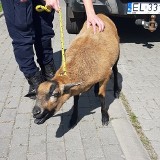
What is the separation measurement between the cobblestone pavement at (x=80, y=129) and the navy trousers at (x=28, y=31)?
21.7 inches

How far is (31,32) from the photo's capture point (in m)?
4.80

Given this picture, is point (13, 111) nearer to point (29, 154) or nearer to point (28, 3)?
point (29, 154)

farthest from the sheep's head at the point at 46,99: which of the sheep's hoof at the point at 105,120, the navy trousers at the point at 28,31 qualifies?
the navy trousers at the point at 28,31

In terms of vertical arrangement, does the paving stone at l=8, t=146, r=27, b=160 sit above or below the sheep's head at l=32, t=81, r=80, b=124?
below

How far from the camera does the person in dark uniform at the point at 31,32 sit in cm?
451

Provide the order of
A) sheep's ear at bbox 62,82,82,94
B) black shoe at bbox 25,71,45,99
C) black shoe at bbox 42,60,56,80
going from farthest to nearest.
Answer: black shoe at bbox 42,60,56,80 → black shoe at bbox 25,71,45,99 → sheep's ear at bbox 62,82,82,94

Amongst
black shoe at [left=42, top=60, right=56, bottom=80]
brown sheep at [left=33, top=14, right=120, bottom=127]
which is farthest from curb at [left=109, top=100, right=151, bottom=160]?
black shoe at [left=42, top=60, right=56, bottom=80]

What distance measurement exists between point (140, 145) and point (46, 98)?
48.0 inches

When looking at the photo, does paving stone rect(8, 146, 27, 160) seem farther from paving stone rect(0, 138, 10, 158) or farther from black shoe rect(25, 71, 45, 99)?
black shoe rect(25, 71, 45, 99)

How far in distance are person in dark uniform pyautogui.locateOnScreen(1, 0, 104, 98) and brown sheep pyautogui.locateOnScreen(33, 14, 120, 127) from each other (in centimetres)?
25

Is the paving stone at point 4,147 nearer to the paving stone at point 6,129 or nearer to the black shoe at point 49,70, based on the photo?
the paving stone at point 6,129

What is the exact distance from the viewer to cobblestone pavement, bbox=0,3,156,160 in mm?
3725

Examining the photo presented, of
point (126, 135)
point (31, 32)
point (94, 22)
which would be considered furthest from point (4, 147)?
point (94, 22)

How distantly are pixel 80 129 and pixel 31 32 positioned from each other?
1.51 m
